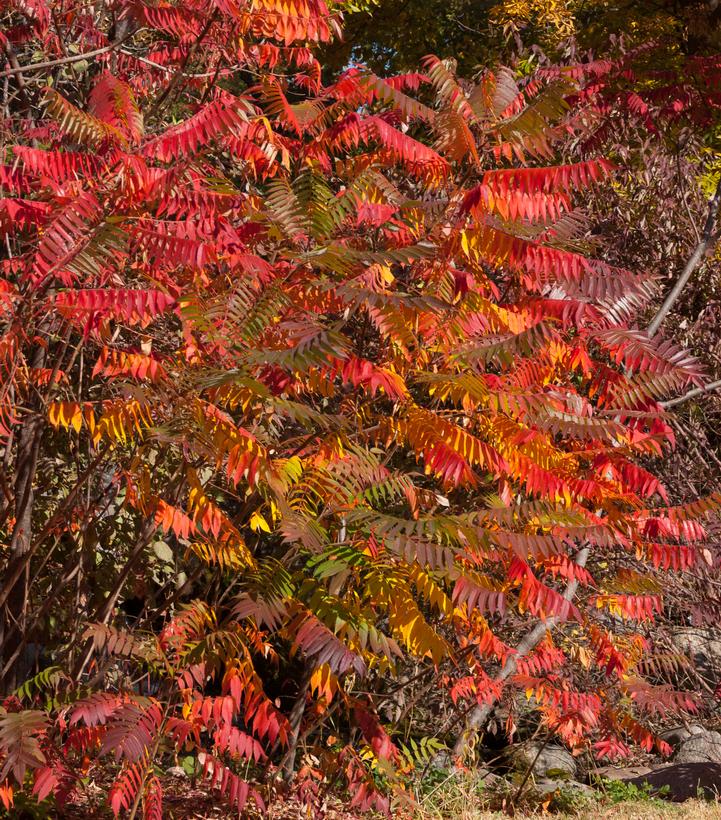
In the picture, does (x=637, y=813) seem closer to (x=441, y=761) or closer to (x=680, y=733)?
(x=441, y=761)

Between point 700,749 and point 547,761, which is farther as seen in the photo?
point 700,749

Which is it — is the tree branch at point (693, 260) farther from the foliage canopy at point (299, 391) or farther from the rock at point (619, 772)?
the rock at point (619, 772)

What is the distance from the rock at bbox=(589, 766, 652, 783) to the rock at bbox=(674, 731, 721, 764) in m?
0.34

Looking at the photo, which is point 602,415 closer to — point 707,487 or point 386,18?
point 707,487

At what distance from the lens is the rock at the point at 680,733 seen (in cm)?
916

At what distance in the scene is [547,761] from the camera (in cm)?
851

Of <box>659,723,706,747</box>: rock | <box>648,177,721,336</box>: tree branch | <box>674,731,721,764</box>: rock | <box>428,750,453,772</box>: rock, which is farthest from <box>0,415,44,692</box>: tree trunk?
<box>659,723,706,747</box>: rock

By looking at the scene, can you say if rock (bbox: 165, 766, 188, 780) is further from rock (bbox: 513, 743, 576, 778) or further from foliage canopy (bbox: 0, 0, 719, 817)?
rock (bbox: 513, 743, 576, 778)

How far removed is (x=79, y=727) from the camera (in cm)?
458

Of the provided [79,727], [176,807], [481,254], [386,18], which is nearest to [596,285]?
[481,254]

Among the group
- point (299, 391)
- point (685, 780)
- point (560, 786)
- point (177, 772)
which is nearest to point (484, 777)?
point (560, 786)

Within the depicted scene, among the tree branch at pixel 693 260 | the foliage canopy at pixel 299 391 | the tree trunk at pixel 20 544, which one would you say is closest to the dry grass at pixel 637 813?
the foliage canopy at pixel 299 391

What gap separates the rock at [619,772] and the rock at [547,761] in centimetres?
23

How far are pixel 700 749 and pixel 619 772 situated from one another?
76 centimetres
